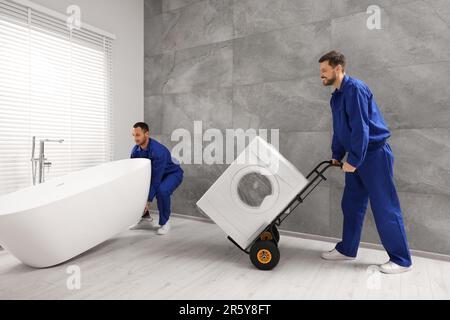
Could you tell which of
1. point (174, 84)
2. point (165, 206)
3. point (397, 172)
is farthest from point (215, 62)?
point (397, 172)

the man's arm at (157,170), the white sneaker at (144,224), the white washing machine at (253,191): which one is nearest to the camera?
the white washing machine at (253,191)

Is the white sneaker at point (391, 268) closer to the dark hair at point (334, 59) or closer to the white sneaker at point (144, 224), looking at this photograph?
the dark hair at point (334, 59)

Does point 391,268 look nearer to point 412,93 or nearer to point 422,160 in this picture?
point 422,160

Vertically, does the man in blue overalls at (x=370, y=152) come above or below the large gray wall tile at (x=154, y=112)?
below

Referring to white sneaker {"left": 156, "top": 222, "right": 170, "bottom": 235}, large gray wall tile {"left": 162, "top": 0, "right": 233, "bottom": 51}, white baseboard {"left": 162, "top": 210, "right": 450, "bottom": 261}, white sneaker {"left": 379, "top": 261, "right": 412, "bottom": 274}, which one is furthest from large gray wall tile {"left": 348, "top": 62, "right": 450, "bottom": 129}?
white sneaker {"left": 156, "top": 222, "right": 170, "bottom": 235}

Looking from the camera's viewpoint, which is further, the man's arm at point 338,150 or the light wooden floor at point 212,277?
the man's arm at point 338,150

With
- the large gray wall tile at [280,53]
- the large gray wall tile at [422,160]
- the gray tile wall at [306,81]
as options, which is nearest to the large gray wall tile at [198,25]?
the gray tile wall at [306,81]

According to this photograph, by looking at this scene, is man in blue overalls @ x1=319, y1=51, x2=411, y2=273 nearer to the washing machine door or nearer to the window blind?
the washing machine door

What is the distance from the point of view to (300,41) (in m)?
3.00

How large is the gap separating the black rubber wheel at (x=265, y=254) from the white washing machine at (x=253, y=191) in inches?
3.0

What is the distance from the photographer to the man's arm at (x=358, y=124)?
1.99 m

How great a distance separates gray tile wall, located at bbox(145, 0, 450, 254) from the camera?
8.12 feet
